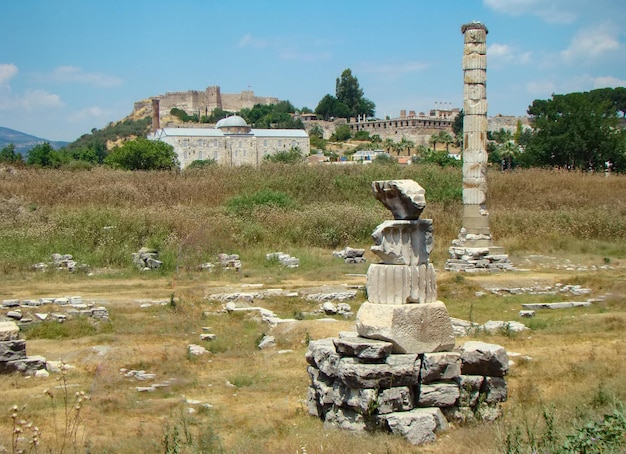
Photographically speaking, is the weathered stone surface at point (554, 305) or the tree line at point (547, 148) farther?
the tree line at point (547, 148)

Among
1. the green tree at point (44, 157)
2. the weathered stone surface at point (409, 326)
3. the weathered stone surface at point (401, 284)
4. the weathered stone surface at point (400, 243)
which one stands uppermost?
the green tree at point (44, 157)

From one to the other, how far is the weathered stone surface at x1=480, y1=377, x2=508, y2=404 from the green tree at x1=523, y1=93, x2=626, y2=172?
34.8 m

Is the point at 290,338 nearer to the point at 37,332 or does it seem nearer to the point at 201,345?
the point at 201,345

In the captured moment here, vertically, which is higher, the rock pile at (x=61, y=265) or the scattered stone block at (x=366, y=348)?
the scattered stone block at (x=366, y=348)

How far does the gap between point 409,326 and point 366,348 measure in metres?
0.51

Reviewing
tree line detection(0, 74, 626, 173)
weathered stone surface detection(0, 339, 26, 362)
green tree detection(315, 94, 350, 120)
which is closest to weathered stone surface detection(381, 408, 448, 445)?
weathered stone surface detection(0, 339, 26, 362)

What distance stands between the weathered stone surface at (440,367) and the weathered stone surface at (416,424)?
0.33 metres

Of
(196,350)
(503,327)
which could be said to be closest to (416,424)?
(196,350)

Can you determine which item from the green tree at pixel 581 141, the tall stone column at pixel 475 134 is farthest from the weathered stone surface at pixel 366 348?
the green tree at pixel 581 141

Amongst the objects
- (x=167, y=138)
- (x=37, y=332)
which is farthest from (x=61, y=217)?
(x=167, y=138)

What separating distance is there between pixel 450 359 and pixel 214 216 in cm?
1787

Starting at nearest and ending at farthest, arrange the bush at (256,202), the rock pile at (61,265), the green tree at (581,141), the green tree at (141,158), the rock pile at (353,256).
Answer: the rock pile at (61,265) → the rock pile at (353,256) → the bush at (256,202) → the green tree at (581,141) → the green tree at (141,158)

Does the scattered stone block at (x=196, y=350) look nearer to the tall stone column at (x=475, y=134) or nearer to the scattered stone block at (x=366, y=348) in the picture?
the scattered stone block at (x=366, y=348)

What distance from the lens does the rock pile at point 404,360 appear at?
6.95 metres
